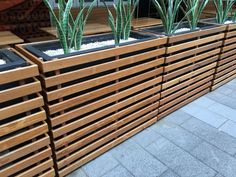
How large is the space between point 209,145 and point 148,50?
1120mm

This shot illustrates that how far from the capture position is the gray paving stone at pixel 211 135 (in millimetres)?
2180

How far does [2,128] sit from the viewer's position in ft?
4.16

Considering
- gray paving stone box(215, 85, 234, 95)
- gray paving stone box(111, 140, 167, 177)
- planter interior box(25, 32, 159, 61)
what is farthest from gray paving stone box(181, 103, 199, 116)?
planter interior box(25, 32, 159, 61)

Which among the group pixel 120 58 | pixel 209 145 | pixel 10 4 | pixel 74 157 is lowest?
pixel 209 145

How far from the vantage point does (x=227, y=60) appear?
329 centimetres

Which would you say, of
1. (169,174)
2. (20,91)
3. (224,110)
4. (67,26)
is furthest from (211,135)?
(20,91)

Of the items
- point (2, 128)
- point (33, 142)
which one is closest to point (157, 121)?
point (33, 142)

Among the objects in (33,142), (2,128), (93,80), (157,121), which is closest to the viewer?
(2,128)

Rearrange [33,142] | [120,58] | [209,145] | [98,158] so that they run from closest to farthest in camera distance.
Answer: [33,142] < [120,58] < [98,158] < [209,145]

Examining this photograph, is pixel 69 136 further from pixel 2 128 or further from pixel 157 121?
pixel 157 121

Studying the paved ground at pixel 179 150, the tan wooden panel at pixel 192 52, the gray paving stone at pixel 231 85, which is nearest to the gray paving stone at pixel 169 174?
the paved ground at pixel 179 150

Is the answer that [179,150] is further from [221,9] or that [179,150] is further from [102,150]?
[221,9]

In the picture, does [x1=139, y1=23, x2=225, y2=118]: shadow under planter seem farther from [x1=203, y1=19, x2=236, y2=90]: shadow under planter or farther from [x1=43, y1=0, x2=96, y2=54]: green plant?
[x1=43, y1=0, x2=96, y2=54]: green plant

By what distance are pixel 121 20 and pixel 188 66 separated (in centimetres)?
113
